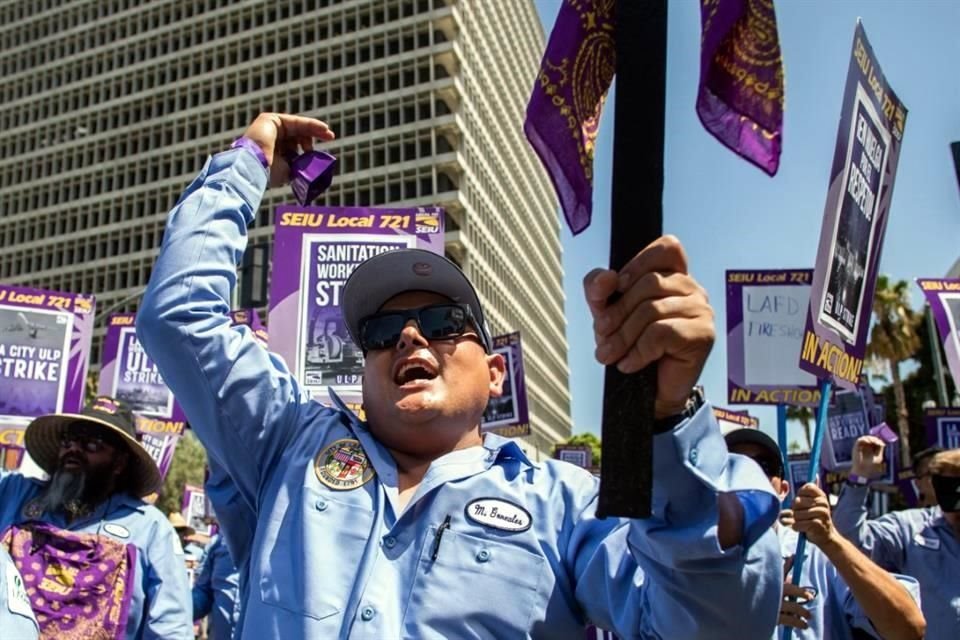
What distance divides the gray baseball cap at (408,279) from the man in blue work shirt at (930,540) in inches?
112

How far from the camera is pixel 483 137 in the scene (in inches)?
2480

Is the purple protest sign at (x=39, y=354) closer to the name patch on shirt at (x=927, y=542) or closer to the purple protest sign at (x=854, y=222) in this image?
the purple protest sign at (x=854, y=222)

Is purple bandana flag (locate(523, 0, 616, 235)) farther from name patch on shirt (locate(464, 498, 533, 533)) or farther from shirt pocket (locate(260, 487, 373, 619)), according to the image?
shirt pocket (locate(260, 487, 373, 619))

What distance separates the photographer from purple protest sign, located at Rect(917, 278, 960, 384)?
7297mm

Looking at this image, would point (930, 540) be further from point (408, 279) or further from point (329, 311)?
point (408, 279)

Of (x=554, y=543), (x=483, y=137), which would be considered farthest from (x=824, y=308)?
(x=483, y=137)

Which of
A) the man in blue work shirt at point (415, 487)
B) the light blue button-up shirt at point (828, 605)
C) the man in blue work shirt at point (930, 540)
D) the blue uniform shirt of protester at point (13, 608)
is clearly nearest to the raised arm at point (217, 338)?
the man in blue work shirt at point (415, 487)

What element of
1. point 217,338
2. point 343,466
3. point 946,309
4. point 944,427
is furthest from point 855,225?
point 944,427

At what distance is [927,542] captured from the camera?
5.10 metres

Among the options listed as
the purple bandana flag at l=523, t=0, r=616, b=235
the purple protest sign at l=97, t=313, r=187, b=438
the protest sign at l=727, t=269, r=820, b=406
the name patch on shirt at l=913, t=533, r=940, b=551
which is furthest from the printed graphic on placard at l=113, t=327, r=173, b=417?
the purple bandana flag at l=523, t=0, r=616, b=235

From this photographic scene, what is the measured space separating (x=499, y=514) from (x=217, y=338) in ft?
2.70

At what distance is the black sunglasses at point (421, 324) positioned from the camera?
8.36 ft

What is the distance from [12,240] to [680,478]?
76261 mm

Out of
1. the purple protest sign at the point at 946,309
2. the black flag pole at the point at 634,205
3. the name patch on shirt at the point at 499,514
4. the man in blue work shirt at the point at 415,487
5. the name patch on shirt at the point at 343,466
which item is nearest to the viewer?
the black flag pole at the point at 634,205
